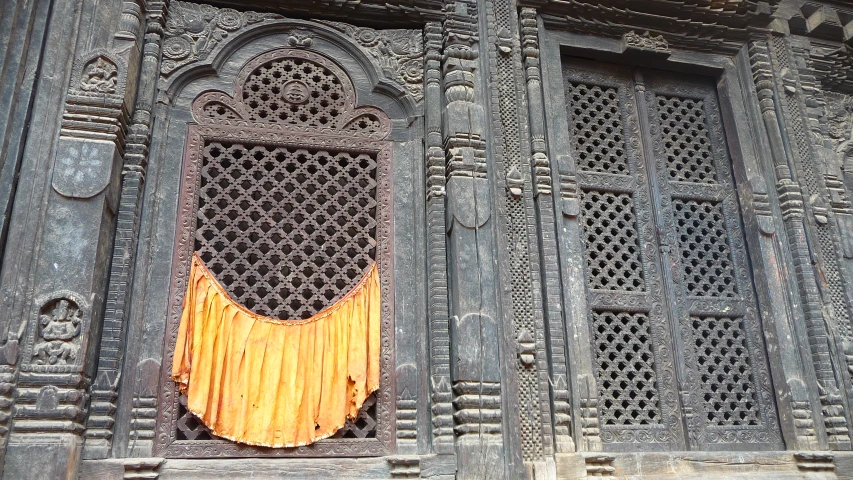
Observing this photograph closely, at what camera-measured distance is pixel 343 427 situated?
15.0 feet

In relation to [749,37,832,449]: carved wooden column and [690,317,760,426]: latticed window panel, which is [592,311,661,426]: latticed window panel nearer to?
[690,317,760,426]: latticed window panel

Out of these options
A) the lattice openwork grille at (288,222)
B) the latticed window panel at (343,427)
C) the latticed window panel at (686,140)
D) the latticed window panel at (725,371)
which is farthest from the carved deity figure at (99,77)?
the latticed window panel at (725,371)

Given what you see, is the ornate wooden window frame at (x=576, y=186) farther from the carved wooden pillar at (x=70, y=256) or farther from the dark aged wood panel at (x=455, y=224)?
the carved wooden pillar at (x=70, y=256)

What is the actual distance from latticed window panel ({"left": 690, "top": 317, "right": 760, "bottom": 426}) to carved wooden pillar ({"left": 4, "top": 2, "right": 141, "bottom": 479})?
4419 millimetres

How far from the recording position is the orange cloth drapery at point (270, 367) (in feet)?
14.6

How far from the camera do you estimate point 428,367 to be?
4781 millimetres

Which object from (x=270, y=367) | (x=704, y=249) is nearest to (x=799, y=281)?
(x=704, y=249)

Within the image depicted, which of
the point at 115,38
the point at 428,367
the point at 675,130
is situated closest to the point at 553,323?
the point at 428,367

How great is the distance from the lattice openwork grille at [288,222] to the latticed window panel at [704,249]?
2.65 meters

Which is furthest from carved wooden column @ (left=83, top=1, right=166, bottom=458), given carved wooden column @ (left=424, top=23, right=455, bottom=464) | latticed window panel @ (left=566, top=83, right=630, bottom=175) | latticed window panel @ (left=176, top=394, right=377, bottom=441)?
latticed window panel @ (left=566, top=83, right=630, bottom=175)

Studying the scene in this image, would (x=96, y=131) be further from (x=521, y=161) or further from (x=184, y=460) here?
(x=521, y=161)

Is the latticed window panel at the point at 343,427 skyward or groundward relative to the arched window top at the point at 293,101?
groundward

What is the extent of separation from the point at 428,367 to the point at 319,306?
3.20ft

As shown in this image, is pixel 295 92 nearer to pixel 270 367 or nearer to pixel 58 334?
pixel 270 367
